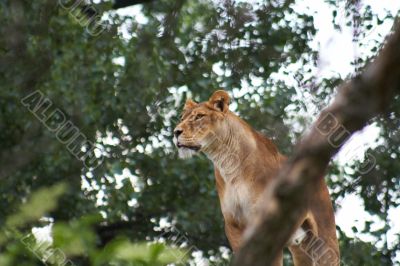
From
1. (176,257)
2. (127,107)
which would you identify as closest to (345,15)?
(127,107)

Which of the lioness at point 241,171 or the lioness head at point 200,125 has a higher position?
the lioness head at point 200,125

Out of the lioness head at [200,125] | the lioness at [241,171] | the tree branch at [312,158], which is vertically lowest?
the tree branch at [312,158]

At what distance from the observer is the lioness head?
6.70m

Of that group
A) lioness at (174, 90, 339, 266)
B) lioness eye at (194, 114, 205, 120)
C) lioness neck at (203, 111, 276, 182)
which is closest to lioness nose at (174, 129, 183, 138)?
lioness at (174, 90, 339, 266)

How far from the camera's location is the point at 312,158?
1993 millimetres

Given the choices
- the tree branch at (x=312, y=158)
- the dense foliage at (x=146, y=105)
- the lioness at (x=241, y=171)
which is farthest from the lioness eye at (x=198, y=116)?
the tree branch at (x=312, y=158)

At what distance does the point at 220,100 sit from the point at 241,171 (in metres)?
0.59

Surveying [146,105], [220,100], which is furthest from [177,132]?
[146,105]

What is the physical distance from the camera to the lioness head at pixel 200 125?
22.0 feet

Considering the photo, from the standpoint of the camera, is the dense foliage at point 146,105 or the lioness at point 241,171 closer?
the lioness at point 241,171

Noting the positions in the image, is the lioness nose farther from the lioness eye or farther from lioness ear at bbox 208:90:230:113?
lioness ear at bbox 208:90:230:113

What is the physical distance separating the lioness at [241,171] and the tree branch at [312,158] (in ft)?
14.3

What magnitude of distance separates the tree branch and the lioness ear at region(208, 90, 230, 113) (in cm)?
497

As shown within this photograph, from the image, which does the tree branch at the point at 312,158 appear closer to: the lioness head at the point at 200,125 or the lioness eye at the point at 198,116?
the lioness head at the point at 200,125
